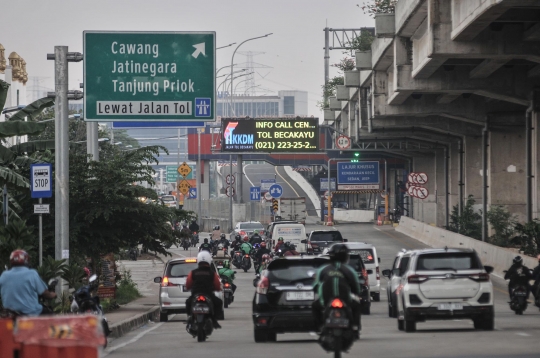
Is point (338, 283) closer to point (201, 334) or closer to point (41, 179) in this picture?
point (201, 334)

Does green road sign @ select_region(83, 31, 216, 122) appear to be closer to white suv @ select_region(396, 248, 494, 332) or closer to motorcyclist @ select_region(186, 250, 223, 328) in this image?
motorcyclist @ select_region(186, 250, 223, 328)

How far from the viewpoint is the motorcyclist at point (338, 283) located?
14.2m

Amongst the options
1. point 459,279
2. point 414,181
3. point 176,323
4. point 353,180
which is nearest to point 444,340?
point 459,279

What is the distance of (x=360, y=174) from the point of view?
82625 mm

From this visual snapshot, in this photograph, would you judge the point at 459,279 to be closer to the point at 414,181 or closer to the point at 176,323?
the point at 176,323

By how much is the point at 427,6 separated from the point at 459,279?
50.3ft

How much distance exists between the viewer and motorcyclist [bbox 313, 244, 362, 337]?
561 inches

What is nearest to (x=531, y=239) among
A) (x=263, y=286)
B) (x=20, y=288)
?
(x=263, y=286)

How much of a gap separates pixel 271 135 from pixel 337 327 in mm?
64644

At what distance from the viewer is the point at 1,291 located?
14.0 metres

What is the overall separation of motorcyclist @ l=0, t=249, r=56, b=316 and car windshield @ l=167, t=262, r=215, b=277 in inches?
560

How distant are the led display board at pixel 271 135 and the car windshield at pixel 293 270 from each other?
58.5 metres

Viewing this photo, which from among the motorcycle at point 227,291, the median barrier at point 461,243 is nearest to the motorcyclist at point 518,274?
the motorcycle at point 227,291

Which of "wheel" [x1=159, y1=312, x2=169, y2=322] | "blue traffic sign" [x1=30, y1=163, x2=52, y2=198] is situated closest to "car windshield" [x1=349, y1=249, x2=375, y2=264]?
"wheel" [x1=159, y1=312, x2=169, y2=322]
